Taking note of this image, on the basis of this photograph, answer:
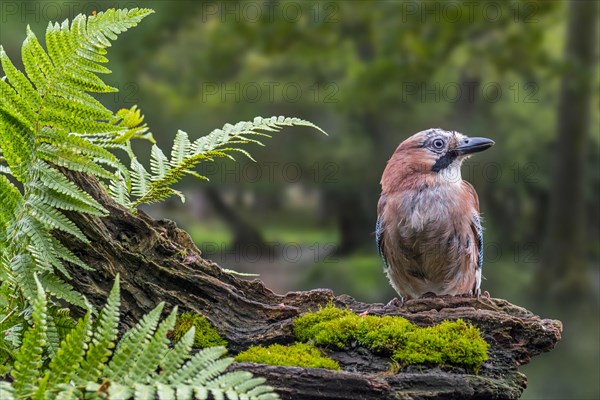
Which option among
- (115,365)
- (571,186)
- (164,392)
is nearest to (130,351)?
(115,365)

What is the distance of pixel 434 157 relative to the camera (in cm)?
358

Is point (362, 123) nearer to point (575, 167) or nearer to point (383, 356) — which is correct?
point (575, 167)

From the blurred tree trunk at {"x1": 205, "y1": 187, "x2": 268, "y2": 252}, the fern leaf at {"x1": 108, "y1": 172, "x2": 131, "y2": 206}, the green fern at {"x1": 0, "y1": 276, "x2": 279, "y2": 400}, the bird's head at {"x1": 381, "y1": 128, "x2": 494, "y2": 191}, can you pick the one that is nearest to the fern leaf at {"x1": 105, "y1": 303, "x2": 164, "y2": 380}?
the green fern at {"x1": 0, "y1": 276, "x2": 279, "y2": 400}

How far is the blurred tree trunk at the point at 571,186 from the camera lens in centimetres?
988

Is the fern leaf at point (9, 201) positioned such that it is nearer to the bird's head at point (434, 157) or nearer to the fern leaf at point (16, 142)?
the fern leaf at point (16, 142)

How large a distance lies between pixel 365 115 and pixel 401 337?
7.80 meters

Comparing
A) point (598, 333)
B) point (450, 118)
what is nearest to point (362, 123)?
point (450, 118)

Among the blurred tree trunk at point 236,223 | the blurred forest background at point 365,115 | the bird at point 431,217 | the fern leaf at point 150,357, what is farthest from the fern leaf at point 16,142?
the blurred tree trunk at point 236,223

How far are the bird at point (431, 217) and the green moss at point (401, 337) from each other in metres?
1.03

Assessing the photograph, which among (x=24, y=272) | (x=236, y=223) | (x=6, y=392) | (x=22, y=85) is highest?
(x=236, y=223)

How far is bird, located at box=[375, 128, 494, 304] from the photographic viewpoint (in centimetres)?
347

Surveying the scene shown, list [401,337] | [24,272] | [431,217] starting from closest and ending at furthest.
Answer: [24,272] < [401,337] < [431,217]

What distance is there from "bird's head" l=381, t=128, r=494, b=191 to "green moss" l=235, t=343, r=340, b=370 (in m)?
1.44

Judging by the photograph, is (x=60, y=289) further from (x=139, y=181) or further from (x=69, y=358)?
(x=139, y=181)
